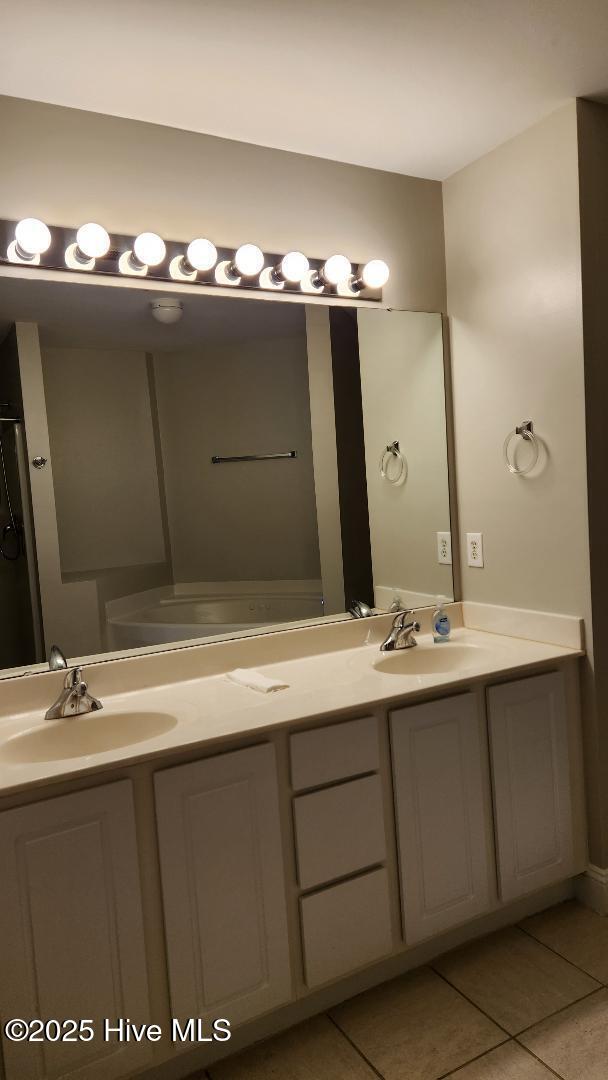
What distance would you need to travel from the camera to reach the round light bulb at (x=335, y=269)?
208 centimetres

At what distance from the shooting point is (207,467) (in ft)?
6.60

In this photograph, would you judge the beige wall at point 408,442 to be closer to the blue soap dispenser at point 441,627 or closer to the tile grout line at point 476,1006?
the blue soap dispenser at point 441,627

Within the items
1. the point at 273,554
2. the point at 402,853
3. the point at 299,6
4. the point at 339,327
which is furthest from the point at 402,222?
the point at 402,853

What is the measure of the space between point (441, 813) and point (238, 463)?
42.3 inches

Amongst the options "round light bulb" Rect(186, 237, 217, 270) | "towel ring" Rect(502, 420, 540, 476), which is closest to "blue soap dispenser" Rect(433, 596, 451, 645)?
"towel ring" Rect(502, 420, 540, 476)

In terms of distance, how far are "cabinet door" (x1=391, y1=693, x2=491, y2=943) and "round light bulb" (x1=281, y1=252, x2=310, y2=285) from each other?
1217 mm

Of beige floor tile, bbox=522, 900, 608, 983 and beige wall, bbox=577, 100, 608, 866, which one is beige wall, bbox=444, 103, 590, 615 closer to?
beige wall, bbox=577, 100, 608, 866

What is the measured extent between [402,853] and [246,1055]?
1.81 ft

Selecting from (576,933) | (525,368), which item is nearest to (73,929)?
(576,933)

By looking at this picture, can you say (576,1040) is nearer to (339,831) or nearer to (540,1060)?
(540,1060)

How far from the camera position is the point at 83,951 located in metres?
1.35

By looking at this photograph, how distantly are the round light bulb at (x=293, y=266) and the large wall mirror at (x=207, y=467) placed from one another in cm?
9

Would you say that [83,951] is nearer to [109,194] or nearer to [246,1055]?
[246,1055]

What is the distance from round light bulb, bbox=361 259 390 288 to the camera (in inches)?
84.0
